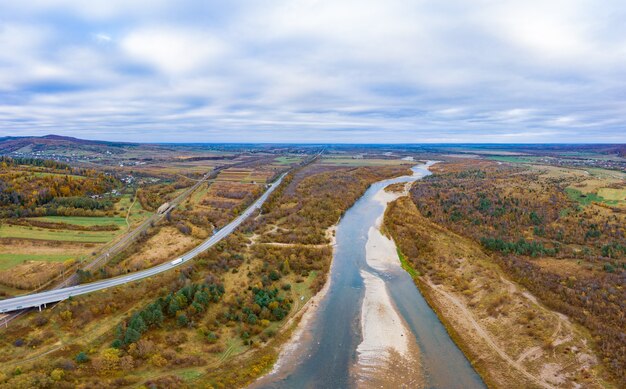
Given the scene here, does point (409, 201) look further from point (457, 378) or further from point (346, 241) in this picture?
point (457, 378)

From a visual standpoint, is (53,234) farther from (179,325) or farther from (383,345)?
(383,345)

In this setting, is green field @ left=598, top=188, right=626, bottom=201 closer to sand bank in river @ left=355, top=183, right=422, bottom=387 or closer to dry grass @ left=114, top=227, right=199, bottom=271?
sand bank in river @ left=355, top=183, right=422, bottom=387

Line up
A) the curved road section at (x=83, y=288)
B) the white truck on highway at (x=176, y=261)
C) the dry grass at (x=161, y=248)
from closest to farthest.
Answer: the curved road section at (x=83, y=288) < the dry grass at (x=161, y=248) < the white truck on highway at (x=176, y=261)

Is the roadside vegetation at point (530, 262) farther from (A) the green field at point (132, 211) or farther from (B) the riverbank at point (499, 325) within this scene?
(A) the green field at point (132, 211)

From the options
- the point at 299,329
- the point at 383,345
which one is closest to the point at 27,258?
the point at 299,329

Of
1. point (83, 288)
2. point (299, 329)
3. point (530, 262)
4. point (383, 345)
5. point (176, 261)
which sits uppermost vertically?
point (530, 262)

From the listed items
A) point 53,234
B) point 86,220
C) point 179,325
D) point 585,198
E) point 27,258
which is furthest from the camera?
point 585,198

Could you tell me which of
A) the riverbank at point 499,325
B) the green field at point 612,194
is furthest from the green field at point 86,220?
the green field at point 612,194

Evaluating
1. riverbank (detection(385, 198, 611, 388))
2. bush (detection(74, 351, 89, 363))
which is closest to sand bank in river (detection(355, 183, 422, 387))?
riverbank (detection(385, 198, 611, 388))
